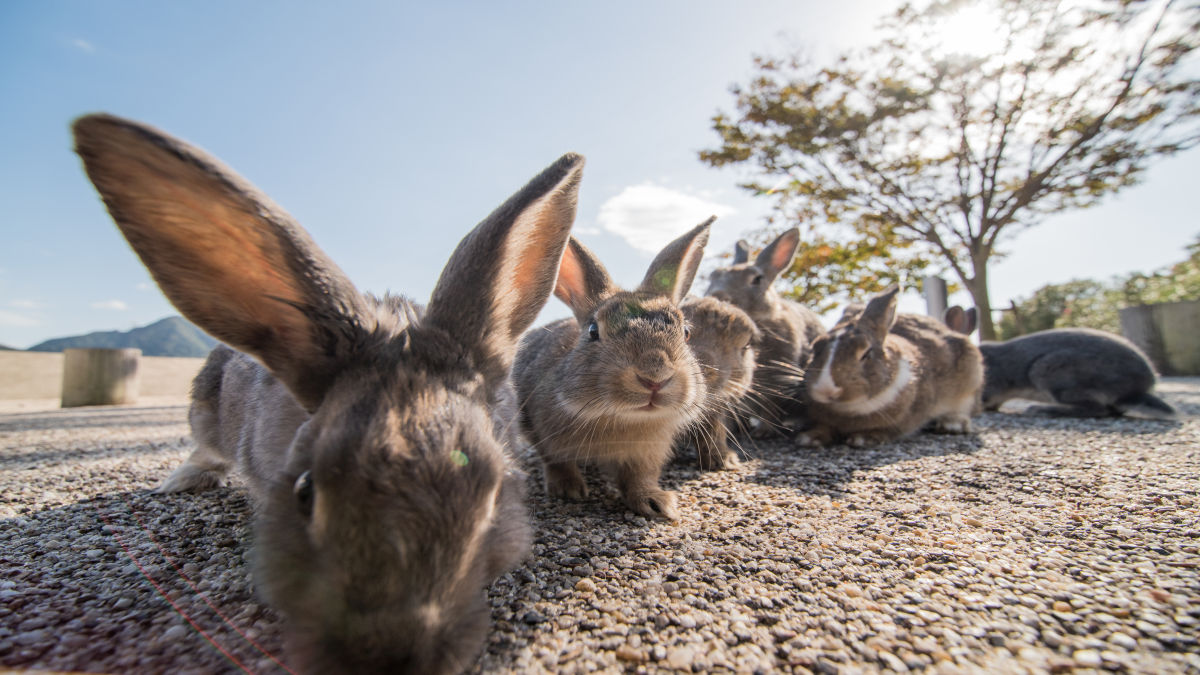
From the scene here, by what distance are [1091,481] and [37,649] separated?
498 centimetres

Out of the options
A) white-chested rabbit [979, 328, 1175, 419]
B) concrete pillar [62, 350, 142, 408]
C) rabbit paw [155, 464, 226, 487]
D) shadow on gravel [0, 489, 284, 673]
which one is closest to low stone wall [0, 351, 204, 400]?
concrete pillar [62, 350, 142, 408]

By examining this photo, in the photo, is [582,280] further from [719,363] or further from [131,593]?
[131,593]

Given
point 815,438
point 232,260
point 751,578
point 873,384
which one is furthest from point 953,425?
point 232,260

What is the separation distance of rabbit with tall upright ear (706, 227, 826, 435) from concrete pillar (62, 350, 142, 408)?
1236cm

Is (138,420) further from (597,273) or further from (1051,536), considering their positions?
(1051,536)

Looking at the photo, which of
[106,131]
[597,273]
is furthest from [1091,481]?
[106,131]

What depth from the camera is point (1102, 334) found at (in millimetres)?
7539

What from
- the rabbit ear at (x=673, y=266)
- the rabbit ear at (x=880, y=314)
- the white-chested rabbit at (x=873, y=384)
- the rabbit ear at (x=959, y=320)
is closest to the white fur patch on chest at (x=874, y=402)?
the white-chested rabbit at (x=873, y=384)

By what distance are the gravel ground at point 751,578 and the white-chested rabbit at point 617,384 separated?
0.27 m

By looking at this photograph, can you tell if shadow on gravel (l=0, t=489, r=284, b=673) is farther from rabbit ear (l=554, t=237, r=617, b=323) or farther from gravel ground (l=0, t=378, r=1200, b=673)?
rabbit ear (l=554, t=237, r=617, b=323)

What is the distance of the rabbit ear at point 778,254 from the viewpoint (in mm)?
7438

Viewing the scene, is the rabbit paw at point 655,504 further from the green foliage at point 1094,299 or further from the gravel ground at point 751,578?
the green foliage at point 1094,299

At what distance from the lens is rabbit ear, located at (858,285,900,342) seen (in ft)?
18.2

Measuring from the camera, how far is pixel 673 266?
396cm
